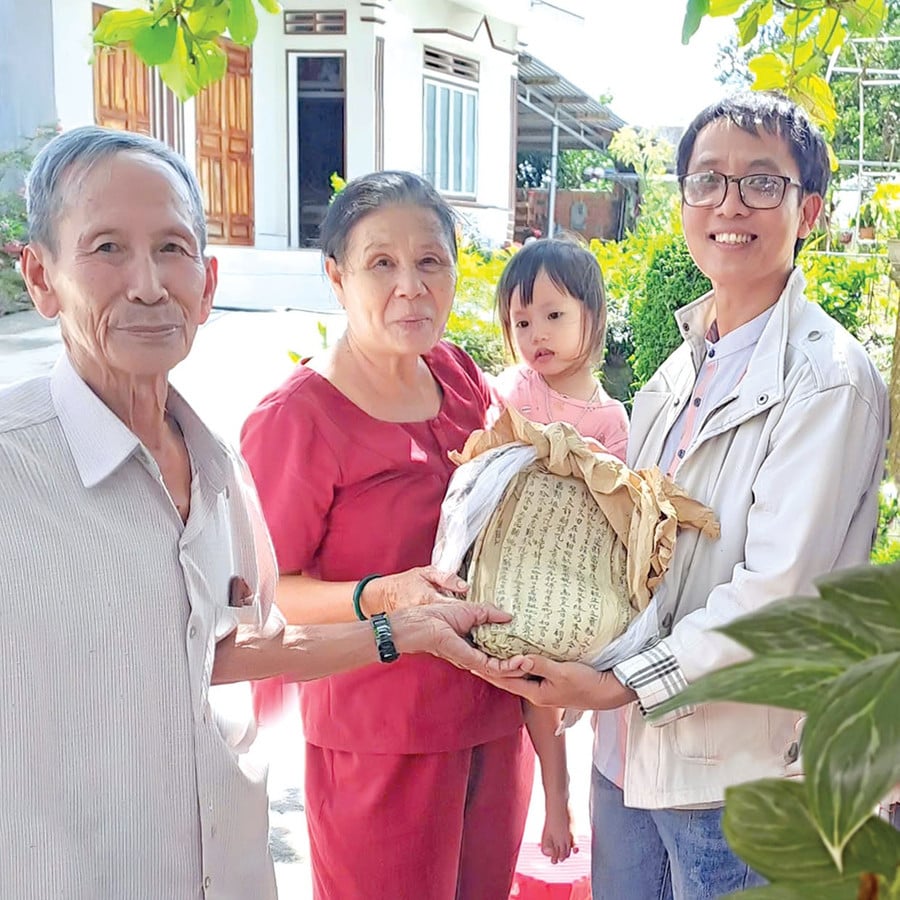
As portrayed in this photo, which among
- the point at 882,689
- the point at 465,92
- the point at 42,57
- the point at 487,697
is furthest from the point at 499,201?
the point at 882,689

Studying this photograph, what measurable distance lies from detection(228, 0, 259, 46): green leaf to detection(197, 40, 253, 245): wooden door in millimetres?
10134

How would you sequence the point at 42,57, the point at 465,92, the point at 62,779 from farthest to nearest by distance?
the point at 465,92 → the point at 42,57 → the point at 62,779

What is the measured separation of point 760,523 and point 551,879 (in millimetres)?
1389

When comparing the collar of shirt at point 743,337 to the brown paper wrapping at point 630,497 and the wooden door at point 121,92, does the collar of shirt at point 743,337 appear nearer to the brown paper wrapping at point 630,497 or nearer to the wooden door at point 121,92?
the brown paper wrapping at point 630,497

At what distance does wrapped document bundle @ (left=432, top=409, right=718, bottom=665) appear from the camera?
1.70 metres

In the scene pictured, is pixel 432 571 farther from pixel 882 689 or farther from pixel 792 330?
pixel 882 689

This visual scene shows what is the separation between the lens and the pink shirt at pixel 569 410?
2.74m

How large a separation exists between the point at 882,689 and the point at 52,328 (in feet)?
31.7

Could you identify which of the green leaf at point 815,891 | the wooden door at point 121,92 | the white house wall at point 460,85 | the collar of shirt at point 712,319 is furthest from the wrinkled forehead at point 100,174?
the white house wall at point 460,85

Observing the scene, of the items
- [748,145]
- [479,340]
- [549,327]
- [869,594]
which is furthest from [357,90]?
[869,594]

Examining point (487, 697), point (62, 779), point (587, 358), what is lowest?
point (487, 697)

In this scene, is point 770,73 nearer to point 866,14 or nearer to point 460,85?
point 866,14

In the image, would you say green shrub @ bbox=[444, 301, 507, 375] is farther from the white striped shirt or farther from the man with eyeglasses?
the white striped shirt

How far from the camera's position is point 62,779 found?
1328 mm
